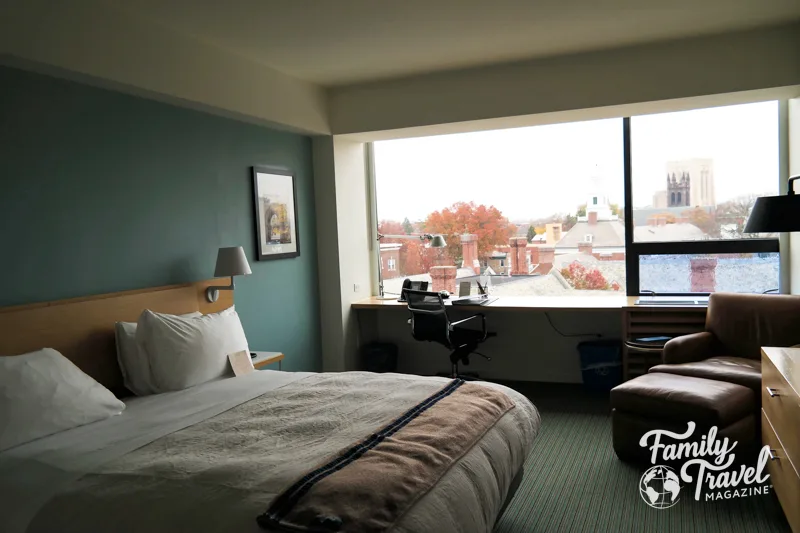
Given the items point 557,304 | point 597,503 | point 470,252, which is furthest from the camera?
point 470,252

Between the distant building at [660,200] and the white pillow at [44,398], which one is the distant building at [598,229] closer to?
the distant building at [660,200]

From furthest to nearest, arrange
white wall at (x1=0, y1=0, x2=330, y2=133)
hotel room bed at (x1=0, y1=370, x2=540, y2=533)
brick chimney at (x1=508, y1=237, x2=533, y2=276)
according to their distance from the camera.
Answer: brick chimney at (x1=508, y1=237, x2=533, y2=276), white wall at (x1=0, y1=0, x2=330, y2=133), hotel room bed at (x1=0, y1=370, x2=540, y2=533)

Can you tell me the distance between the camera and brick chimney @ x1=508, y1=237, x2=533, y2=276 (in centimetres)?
539

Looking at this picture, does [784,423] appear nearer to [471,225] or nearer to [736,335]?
[736,335]

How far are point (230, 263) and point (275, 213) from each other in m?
0.95

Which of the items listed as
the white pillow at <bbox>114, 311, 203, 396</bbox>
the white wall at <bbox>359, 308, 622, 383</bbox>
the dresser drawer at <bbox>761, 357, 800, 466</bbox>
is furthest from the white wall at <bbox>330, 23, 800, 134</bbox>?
the white pillow at <bbox>114, 311, 203, 396</bbox>

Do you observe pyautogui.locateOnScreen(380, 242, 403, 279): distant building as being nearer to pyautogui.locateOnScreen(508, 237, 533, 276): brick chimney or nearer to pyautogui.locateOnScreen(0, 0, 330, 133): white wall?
pyautogui.locateOnScreen(508, 237, 533, 276): brick chimney

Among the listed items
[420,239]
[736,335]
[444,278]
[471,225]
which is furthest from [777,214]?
[420,239]

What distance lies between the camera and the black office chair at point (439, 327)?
4715mm

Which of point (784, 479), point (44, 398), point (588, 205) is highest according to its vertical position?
point (588, 205)

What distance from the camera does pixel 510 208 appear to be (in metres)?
5.41

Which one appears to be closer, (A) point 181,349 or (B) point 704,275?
(A) point 181,349

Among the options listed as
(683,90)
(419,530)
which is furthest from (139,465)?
(683,90)

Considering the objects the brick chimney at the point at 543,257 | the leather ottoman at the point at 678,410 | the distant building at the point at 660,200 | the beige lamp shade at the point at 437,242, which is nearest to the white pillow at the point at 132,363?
the leather ottoman at the point at 678,410
